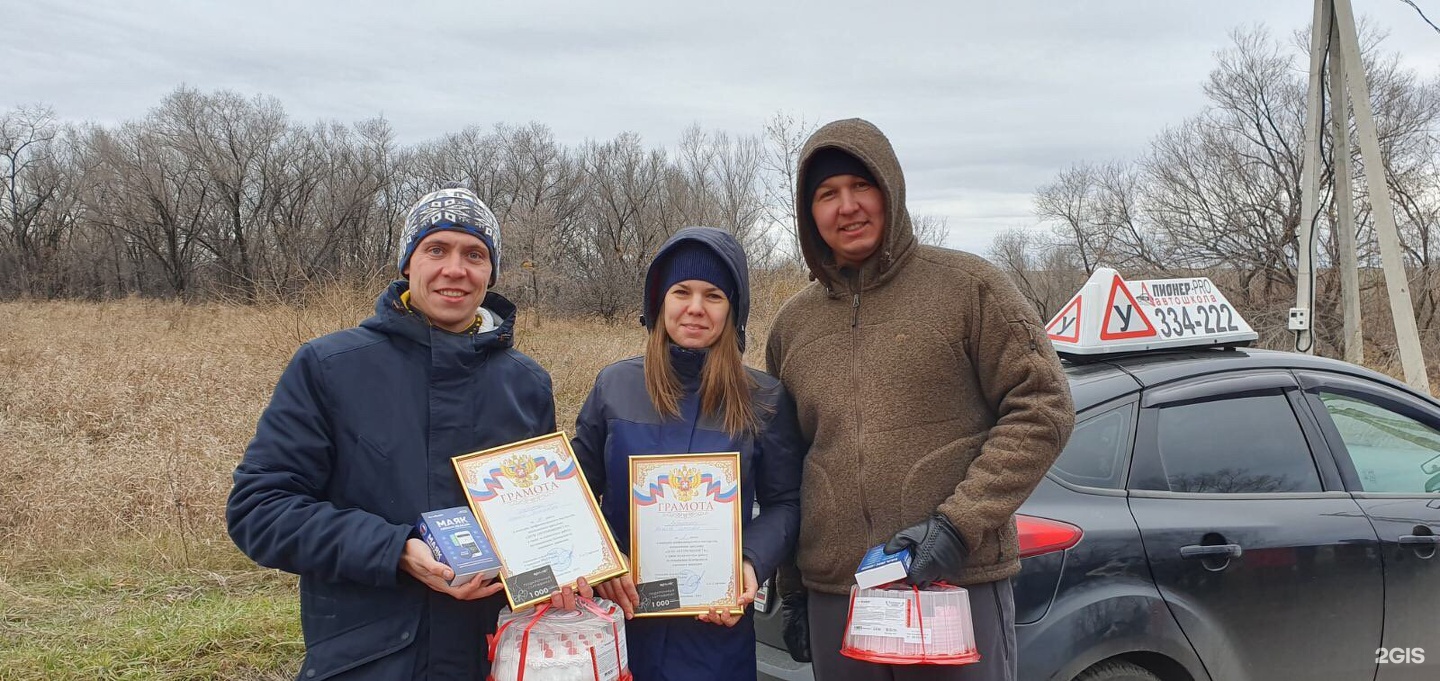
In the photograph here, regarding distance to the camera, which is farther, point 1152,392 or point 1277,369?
point 1277,369

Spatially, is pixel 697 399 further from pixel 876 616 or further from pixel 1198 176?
pixel 1198 176

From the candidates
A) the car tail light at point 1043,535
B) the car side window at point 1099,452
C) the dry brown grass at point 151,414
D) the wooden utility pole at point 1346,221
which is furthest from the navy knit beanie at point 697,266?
the wooden utility pole at point 1346,221

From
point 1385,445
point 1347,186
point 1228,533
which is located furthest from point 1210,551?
point 1347,186

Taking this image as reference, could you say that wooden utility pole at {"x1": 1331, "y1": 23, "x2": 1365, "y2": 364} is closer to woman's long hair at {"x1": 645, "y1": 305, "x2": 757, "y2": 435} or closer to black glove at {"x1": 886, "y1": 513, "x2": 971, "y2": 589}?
black glove at {"x1": 886, "y1": 513, "x2": 971, "y2": 589}

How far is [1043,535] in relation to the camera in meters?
2.48

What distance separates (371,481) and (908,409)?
1232 mm

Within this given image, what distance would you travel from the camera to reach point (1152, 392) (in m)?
2.89

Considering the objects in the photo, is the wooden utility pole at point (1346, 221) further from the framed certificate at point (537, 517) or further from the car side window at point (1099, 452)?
the framed certificate at point (537, 517)

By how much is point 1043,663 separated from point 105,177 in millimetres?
52066

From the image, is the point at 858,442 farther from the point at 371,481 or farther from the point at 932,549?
the point at 371,481

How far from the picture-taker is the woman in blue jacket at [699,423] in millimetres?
2146

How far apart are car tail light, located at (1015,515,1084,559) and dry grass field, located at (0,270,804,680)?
3.07 meters

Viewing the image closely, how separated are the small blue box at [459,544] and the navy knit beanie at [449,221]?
0.61 m

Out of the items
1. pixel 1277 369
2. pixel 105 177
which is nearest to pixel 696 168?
pixel 105 177
